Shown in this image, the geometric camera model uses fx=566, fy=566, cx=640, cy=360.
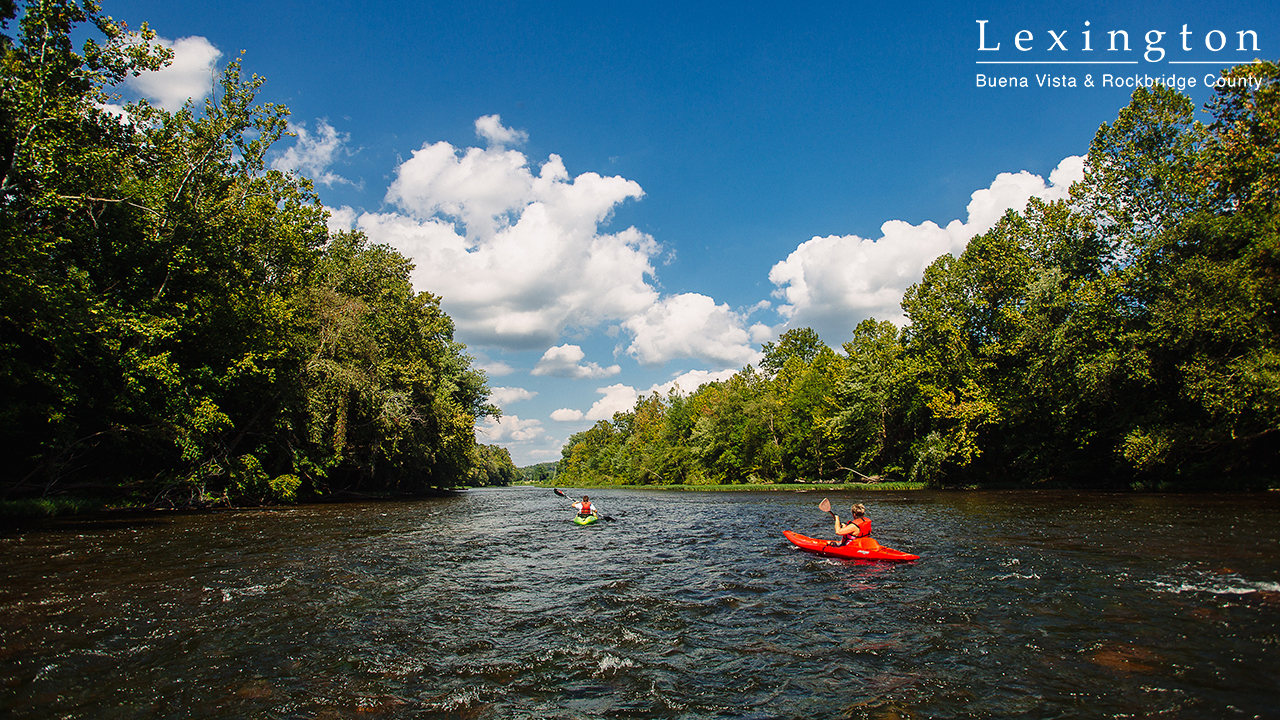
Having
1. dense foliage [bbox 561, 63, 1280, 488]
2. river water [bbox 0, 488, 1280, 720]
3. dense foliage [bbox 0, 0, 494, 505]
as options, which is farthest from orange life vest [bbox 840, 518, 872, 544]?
dense foliage [bbox 0, 0, 494, 505]

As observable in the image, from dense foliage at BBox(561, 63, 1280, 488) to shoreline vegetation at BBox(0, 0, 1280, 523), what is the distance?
141 mm

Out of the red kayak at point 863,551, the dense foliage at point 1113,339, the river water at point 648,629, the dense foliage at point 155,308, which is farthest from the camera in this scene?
the dense foliage at point 1113,339

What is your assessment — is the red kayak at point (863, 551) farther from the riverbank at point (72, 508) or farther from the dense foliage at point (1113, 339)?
the riverbank at point (72, 508)

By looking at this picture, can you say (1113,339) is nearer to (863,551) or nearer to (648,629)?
(863,551)

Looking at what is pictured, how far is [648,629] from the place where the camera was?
26.6 ft

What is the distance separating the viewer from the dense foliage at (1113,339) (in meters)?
23.4

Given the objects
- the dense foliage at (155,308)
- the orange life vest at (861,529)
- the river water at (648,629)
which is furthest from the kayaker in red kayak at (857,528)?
the dense foliage at (155,308)

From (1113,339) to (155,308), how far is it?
146 ft

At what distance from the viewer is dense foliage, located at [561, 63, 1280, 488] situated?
23.4 m

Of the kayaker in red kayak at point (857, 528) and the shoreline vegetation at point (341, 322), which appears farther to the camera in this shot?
the shoreline vegetation at point (341, 322)

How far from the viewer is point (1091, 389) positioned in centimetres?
2938

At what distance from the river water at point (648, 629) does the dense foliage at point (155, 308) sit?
22.1ft

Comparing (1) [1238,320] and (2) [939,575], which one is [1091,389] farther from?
(2) [939,575]

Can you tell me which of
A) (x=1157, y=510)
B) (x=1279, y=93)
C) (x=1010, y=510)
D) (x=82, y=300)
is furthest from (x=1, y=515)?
(x=1279, y=93)
